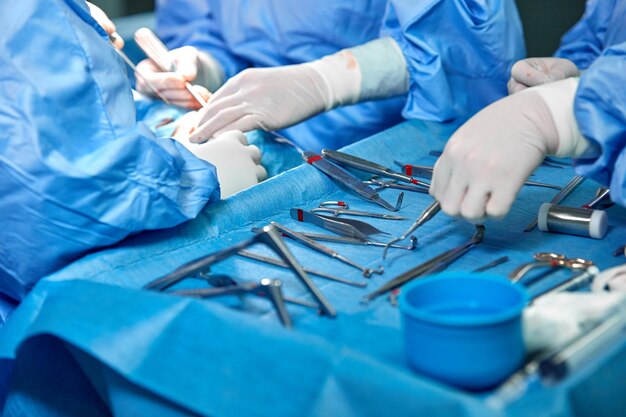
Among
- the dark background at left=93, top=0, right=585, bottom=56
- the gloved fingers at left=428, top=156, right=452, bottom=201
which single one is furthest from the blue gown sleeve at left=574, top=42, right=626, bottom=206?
the dark background at left=93, top=0, right=585, bottom=56

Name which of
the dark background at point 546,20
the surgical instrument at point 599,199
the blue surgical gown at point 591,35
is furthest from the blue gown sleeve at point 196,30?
the dark background at point 546,20

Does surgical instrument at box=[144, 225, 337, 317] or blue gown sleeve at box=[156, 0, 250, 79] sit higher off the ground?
surgical instrument at box=[144, 225, 337, 317]

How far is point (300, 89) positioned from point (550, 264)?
982mm

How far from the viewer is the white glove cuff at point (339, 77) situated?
6.88 feet

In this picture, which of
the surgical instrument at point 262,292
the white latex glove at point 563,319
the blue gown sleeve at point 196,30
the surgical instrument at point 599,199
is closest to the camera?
the white latex glove at point 563,319

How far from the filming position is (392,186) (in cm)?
172

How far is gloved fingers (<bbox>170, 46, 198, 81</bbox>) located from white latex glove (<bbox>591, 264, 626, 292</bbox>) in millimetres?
1408

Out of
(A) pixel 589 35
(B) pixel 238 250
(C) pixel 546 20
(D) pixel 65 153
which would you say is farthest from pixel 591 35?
(C) pixel 546 20

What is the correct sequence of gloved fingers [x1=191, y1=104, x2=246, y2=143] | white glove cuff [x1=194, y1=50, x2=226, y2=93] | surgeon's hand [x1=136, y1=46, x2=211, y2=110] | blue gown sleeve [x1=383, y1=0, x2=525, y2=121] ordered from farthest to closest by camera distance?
1. white glove cuff [x1=194, y1=50, x2=226, y2=93]
2. surgeon's hand [x1=136, y1=46, x2=211, y2=110]
3. blue gown sleeve [x1=383, y1=0, x2=525, y2=121]
4. gloved fingers [x1=191, y1=104, x2=246, y2=143]

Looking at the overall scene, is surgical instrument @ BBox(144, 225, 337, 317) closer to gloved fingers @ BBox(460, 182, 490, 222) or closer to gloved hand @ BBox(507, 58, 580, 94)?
gloved fingers @ BBox(460, 182, 490, 222)

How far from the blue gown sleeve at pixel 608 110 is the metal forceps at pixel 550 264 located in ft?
0.44

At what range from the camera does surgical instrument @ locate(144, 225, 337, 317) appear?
1.19 meters

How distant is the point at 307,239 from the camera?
141 cm

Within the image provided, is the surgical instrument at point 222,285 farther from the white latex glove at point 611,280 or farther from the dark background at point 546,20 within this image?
the dark background at point 546,20
